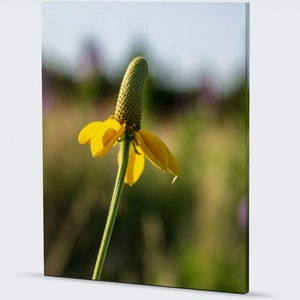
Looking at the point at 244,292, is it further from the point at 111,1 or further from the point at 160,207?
the point at 111,1

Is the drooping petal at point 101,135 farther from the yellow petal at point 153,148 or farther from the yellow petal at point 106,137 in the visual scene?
the yellow petal at point 153,148

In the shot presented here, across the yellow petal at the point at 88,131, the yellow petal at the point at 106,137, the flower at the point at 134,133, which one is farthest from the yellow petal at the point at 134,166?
the yellow petal at the point at 88,131

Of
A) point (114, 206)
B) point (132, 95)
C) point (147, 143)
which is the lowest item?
point (114, 206)

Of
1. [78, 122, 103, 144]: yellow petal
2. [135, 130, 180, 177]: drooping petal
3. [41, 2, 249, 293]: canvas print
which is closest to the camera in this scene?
[41, 2, 249, 293]: canvas print

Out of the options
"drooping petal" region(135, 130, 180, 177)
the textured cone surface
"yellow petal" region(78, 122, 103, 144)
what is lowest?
"drooping petal" region(135, 130, 180, 177)

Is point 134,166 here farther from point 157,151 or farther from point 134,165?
point 157,151

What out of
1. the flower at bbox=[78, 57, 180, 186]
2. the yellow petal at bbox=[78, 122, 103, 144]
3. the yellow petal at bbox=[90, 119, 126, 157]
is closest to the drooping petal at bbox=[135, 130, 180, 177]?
the flower at bbox=[78, 57, 180, 186]

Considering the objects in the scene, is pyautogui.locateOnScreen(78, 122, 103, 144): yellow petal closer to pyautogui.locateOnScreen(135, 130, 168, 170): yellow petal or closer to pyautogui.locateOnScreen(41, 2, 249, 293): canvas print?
pyautogui.locateOnScreen(41, 2, 249, 293): canvas print

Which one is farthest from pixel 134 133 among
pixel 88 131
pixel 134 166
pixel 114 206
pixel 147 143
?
pixel 114 206
